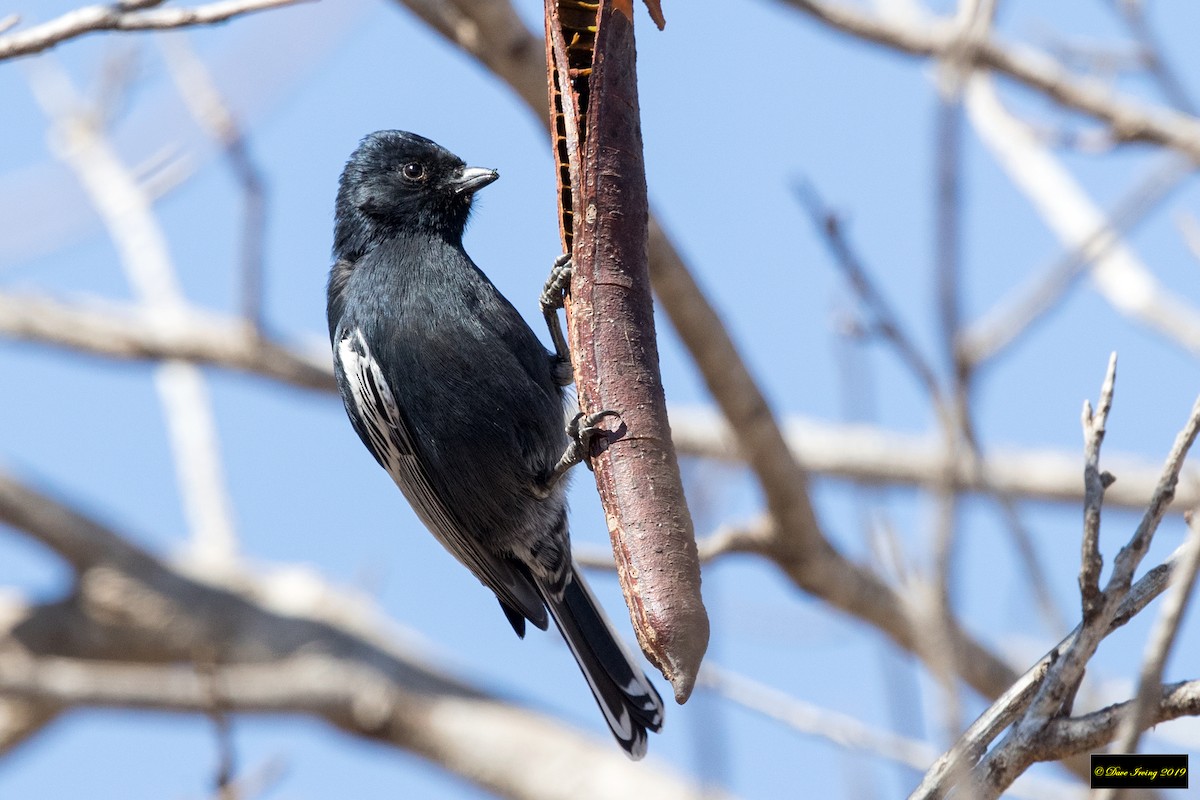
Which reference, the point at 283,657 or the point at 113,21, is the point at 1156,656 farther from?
the point at 283,657

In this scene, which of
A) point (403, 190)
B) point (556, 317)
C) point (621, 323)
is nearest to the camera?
point (621, 323)

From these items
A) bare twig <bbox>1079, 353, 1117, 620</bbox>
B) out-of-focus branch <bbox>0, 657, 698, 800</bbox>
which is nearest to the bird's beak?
bare twig <bbox>1079, 353, 1117, 620</bbox>

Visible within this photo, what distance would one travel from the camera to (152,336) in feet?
27.1

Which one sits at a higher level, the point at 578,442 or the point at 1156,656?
the point at 578,442

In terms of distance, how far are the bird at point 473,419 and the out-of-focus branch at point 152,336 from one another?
277cm

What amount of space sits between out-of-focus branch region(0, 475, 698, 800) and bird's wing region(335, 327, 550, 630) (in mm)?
3536

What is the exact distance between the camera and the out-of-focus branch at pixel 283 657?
822cm

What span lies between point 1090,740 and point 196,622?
739 cm

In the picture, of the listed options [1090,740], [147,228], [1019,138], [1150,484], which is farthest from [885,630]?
[147,228]

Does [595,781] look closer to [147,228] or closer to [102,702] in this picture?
[102,702]

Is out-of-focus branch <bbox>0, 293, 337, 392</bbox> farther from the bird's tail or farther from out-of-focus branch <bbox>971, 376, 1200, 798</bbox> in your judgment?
out-of-focus branch <bbox>971, 376, 1200, 798</bbox>

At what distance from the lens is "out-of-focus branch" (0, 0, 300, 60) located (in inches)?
124

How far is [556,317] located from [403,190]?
41.8 inches

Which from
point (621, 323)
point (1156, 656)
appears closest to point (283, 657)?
point (621, 323)
